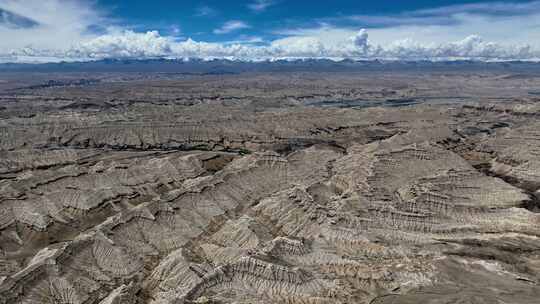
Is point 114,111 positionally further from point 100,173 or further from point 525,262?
point 525,262

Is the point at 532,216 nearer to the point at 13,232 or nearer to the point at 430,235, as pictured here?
the point at 430,235

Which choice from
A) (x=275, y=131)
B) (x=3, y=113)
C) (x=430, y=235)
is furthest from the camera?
(x=3, y=113)

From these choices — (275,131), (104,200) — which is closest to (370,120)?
(275,131)

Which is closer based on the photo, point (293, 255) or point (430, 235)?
point (293, 255)

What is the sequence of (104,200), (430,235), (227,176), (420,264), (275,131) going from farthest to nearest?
1. (275,131)
2. (227,176)
3. (104,200)
4. (430,235)
5. (420,264)

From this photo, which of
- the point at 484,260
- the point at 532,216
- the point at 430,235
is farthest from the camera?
the point at 532,216

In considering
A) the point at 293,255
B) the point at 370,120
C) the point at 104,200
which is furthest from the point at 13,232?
the point at 370,120

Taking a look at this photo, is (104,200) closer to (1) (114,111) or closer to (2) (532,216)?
(2) (532,216)

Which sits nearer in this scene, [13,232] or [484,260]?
[484,260]

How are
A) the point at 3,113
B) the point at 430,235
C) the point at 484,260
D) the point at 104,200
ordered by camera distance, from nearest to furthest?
the point at 484,260 < the point at 430,235 < the point at 104,200 < the point at 3,113
